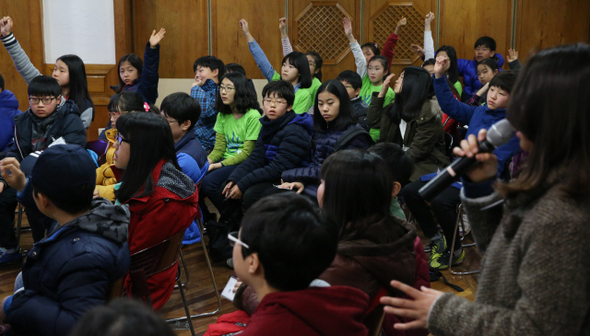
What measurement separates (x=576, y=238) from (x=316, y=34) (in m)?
6.89

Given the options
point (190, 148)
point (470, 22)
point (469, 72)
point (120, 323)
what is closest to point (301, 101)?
point (190, 148)

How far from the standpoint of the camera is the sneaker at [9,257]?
141 inches

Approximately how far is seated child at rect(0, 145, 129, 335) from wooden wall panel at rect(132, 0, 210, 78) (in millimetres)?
5657

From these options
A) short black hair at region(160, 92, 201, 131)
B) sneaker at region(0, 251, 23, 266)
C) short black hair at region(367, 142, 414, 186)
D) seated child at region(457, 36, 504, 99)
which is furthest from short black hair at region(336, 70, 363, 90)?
sneaker at region(0, 251, 23, 266)

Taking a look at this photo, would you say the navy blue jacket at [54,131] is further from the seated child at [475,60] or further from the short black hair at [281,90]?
the seated child at [475,60]

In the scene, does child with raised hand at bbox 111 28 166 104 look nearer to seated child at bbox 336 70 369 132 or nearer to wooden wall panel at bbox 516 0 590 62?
seated child at bbox 336 70 369 132

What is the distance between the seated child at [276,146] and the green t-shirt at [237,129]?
13.0 inches

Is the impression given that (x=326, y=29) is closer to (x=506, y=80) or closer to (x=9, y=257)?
(x=506, y=80)

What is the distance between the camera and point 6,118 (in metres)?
3.96

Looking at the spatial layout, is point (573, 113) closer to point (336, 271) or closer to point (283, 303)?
point (283, 303)

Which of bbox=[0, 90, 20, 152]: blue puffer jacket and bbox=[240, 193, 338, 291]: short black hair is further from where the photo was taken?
bbox=[0, 90, 20, 152]: blue puffer jacket

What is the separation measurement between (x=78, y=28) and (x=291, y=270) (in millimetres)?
5712

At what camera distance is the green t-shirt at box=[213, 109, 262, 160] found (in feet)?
13.6

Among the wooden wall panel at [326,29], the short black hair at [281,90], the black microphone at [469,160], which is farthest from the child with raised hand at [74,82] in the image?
the wooden wall panel at [326,29]
